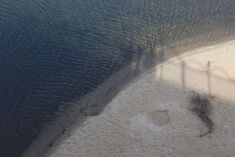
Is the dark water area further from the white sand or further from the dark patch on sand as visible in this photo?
the dark patch on sand

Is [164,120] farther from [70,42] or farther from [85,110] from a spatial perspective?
[70,42]

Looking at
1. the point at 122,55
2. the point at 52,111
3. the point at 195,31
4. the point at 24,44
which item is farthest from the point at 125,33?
the point at 52,111

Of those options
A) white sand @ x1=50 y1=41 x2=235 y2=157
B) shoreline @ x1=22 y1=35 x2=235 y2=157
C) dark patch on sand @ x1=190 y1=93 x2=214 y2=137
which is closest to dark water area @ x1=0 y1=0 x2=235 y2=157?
shoreline @ x1=22 y1=35 x2=235 y2=157

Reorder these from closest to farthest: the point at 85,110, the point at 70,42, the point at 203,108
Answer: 1. the point at 203,108
2. the point at 85,110
3. the point at 70,42

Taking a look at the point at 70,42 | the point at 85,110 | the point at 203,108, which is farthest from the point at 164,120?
the point at 70,42

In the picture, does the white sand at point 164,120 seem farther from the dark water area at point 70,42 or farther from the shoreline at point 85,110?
the dark water area at point 70,42
